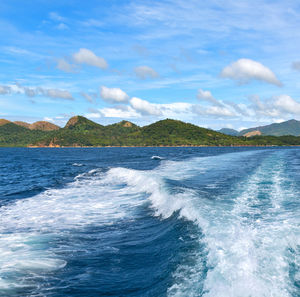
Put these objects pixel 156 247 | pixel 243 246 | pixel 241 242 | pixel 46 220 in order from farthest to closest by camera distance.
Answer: pixel 46 220
pixel 156 247
pixel 241 242
pixel 243 246

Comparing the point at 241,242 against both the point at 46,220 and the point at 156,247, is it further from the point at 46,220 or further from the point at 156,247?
the point at 46,220

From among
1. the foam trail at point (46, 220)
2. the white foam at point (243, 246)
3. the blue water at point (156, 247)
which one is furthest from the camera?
the foam trail at point (46, 220)

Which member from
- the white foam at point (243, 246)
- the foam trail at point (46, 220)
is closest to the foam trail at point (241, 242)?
the white foam at point (243, 246)

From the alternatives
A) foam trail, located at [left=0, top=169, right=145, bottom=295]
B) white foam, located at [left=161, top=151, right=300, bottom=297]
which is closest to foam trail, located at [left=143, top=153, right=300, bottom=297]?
white foam, located at [left=161, top=151, right=300, bottom=297]

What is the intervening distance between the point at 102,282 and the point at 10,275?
10.9ft

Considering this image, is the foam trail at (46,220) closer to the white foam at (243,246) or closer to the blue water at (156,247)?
the blue water at (156,247)

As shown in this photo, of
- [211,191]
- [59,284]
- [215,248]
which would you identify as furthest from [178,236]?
[211,191]

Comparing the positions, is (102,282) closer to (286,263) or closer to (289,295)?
(289,295)

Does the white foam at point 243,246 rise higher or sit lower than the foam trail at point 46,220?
higher

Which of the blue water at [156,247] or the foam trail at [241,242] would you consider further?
the blue water at [156,247]

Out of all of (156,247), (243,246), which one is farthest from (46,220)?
(243,246)

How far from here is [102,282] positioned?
8.67 m

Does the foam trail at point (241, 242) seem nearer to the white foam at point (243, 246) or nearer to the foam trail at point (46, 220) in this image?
the white foam at point (243, 246)

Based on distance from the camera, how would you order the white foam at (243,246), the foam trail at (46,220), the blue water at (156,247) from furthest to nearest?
the foam trail at (46,220)
the blue water at (156,247)
the white foam at (243,246)
